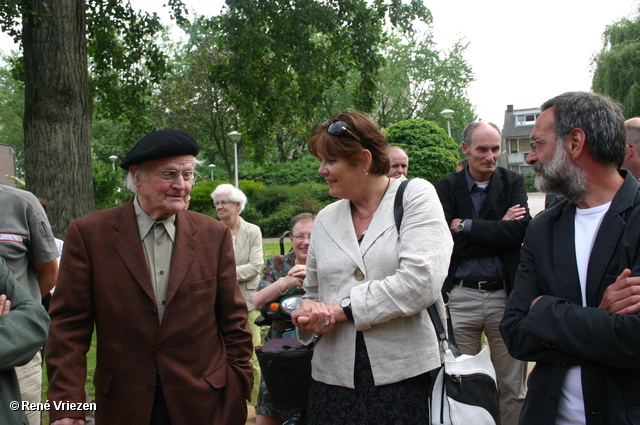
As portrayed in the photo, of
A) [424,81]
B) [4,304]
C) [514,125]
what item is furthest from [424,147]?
[514,125]

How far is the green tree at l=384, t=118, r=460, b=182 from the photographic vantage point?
18.4 m

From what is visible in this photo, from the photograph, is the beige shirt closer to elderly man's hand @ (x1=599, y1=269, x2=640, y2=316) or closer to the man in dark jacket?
the man in dark jacket

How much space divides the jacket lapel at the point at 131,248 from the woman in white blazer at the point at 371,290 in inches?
28.6

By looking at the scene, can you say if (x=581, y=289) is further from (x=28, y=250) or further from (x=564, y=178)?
Answer: (x=28, y=250)

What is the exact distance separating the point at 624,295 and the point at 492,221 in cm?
199

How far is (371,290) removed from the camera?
7.47ft

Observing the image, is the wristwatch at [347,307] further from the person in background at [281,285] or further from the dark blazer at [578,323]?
the person in background at [281,285]

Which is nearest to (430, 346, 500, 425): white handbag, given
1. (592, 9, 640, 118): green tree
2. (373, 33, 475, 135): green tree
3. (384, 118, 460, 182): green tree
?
(384, 118, 460, 182): green tree

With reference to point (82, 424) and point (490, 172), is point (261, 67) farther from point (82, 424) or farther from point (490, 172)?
point (82, 424)

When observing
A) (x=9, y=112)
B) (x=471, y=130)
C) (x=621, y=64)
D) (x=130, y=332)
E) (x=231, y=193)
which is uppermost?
(x=9, y=112)

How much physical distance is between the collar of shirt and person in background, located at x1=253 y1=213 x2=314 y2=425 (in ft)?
2.83

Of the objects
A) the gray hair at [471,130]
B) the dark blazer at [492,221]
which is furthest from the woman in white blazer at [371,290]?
the gray hair at [471,130]

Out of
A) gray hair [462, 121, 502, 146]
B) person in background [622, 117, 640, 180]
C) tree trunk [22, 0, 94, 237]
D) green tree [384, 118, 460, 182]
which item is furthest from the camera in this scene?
green tree [384, 118, 460, 182]

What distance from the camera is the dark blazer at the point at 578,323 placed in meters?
1.85
